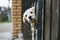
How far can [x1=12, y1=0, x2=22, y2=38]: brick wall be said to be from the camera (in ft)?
14.2

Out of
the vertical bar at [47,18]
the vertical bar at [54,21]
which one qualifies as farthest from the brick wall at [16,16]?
the vertical bar at [54,21]

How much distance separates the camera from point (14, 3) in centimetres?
436

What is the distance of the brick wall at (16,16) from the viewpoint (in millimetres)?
4340

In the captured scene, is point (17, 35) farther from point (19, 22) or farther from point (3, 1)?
point (3, 1)

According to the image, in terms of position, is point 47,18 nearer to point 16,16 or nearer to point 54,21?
point 54,21

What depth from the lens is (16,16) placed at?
4406 mm

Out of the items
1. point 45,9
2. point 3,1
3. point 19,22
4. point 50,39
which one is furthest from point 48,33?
point 3,1

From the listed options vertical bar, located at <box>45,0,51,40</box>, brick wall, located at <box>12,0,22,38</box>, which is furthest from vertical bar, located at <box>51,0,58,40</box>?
brick wall, located at <box>12,0,22,38</box>

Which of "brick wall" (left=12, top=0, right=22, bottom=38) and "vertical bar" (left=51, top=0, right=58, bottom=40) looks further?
"brick wall" (left=12, top=0, right=22, bottom=38)

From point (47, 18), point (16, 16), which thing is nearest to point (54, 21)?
point (47, 18)

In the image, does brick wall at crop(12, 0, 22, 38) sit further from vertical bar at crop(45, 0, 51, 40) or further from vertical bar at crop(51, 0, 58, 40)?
vertical bar at crop(51, 0, 58, 40)

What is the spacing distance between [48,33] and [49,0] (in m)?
0.18

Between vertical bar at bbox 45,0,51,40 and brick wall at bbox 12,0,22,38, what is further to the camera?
brick wall at bbox 12,0,22,38

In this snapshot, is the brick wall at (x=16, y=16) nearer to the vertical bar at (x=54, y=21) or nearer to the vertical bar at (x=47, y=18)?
the vertical bar at (x=47, y=18)
